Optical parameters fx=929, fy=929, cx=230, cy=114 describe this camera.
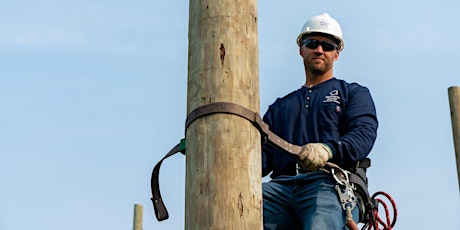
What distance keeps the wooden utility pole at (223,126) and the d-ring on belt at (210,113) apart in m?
0.02

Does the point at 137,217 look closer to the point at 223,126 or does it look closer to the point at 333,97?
the point at 333,97

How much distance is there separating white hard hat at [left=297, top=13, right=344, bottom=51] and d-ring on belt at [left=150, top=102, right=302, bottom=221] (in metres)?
1.20

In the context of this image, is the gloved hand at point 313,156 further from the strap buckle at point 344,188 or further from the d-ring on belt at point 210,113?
the strap buckle at point 344,188

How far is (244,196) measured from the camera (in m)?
3.74

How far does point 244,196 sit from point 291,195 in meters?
1.08

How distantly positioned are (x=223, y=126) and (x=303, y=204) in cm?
104

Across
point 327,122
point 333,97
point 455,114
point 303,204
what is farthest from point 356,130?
point 455,114

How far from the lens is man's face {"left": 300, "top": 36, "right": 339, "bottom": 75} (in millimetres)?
5250

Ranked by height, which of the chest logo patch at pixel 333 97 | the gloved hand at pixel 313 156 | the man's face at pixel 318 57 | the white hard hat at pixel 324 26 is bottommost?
the gloved hand at pixel 313 156

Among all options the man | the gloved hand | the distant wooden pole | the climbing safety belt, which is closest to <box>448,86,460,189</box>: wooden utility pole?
the man

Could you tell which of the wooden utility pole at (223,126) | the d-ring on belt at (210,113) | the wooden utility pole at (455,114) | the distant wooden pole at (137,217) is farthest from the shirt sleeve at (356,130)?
the distant wooden pole at (137,217)

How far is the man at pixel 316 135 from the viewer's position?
459 cm

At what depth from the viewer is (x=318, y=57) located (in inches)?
207

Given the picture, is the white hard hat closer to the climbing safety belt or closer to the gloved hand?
the climbing safety belt
